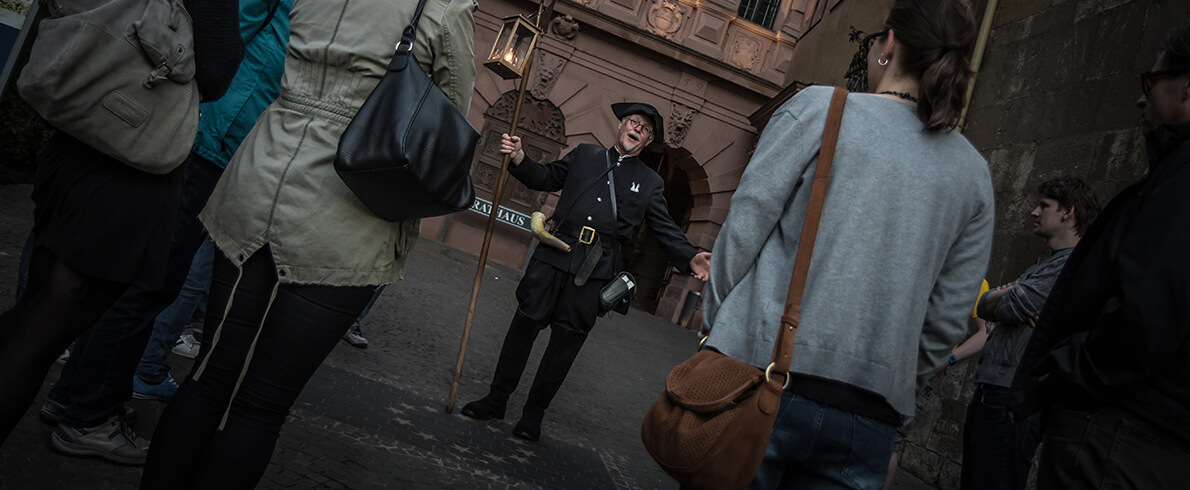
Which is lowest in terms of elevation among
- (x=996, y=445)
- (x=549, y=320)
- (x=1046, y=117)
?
(x=549, y=320)

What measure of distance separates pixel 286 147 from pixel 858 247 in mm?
1363

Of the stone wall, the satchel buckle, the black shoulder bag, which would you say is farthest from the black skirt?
the stone wall

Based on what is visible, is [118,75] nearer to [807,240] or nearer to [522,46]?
[807,240]

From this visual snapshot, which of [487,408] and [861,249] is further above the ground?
[861,249]

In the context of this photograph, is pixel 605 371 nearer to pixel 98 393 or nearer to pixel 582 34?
pixel 98 393

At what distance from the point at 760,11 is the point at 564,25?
4.36 metres

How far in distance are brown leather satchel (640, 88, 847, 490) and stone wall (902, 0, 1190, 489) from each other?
184 inches

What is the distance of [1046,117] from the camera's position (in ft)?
20.2

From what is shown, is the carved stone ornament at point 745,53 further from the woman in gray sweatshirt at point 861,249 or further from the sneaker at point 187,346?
the woman in gray sweatshirt at point 861,249

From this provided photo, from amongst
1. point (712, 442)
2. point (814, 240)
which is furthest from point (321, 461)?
point (814, 240)

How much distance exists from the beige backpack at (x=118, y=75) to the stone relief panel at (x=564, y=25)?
12.7 meters

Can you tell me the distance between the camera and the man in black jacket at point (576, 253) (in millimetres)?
4374

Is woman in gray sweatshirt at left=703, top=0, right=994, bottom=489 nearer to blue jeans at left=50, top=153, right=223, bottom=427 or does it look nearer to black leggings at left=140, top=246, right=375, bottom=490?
black leggings at left=140, top=246, right=375, bottom=490

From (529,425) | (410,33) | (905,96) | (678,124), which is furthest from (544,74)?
(905,96)
